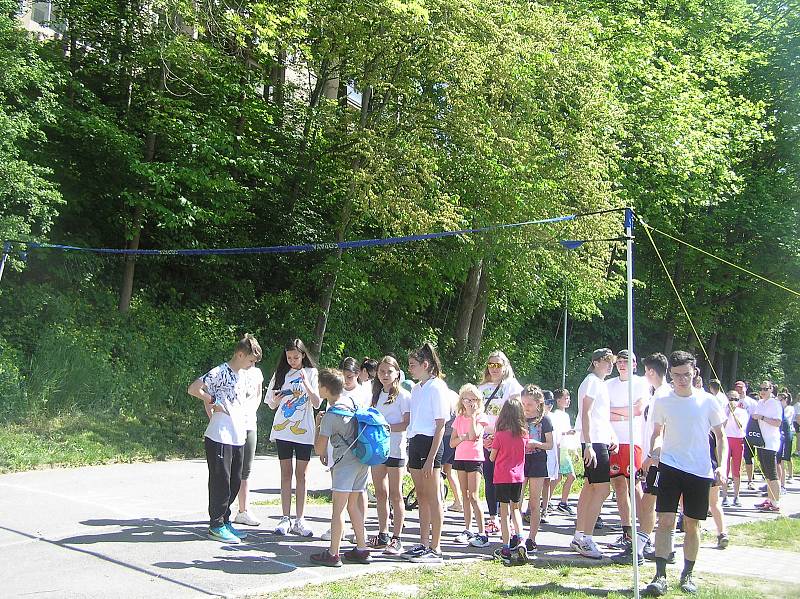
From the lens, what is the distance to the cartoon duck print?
27.7 ft

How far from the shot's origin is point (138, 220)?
647 inches

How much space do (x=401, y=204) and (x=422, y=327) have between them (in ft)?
25.2

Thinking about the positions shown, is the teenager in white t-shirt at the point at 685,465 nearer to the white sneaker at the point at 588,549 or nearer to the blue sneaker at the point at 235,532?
the white sneaker at the point at 588,549

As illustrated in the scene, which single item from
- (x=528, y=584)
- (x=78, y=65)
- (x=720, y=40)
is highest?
(x=720, y=40)

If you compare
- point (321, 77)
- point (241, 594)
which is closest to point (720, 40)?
point (321, 77)

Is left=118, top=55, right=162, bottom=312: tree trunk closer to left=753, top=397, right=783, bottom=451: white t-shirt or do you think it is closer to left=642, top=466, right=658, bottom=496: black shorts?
left=642, top=466, right=658, bottom=496: black shorts

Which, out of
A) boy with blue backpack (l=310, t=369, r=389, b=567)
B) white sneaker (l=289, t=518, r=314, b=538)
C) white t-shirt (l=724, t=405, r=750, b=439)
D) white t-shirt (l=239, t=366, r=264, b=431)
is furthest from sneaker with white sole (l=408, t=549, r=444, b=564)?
white t-shirt (l=724, t=405, r=750, b=439)

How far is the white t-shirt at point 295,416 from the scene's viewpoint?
8430mm

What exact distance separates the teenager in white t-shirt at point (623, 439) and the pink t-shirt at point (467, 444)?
1379 mm

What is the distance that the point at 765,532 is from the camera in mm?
10391

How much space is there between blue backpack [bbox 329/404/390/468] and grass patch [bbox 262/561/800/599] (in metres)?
1.00

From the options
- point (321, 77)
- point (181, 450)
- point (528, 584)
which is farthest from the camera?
point (321, 77)

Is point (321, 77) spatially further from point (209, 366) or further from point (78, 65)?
point (209, 366)

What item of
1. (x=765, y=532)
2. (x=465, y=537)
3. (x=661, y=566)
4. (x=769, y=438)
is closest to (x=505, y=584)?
(x=661, y=566)
